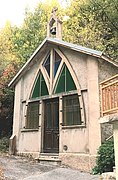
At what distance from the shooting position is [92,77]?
11.8 metres

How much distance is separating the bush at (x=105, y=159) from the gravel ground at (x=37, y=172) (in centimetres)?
49

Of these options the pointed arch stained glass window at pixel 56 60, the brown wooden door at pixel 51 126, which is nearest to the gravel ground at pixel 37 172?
the brown wooden door at pixel 51 126

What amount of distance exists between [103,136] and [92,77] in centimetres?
289

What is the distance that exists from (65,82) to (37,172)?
496 cm

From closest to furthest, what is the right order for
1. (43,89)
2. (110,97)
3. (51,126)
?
(110,97) < (51,126) < (43,89)

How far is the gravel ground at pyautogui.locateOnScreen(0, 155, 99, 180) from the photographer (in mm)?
9648

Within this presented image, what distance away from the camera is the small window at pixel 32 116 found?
1421cm

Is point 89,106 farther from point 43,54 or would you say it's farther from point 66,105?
point 43,54

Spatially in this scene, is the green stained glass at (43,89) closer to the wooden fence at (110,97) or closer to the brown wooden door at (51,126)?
the brown wooden door at (51,126)

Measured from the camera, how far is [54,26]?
1573cm

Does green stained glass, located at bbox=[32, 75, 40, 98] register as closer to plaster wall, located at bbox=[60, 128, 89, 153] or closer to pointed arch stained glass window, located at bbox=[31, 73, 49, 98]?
pointed arch stained glass window, located at bbox=[31, 73, 49, 98]

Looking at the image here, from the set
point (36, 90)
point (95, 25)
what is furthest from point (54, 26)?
point (95, 25)

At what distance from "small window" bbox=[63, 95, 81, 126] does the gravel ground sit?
7.60 feet

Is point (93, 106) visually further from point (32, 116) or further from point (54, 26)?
point (54, 26)
